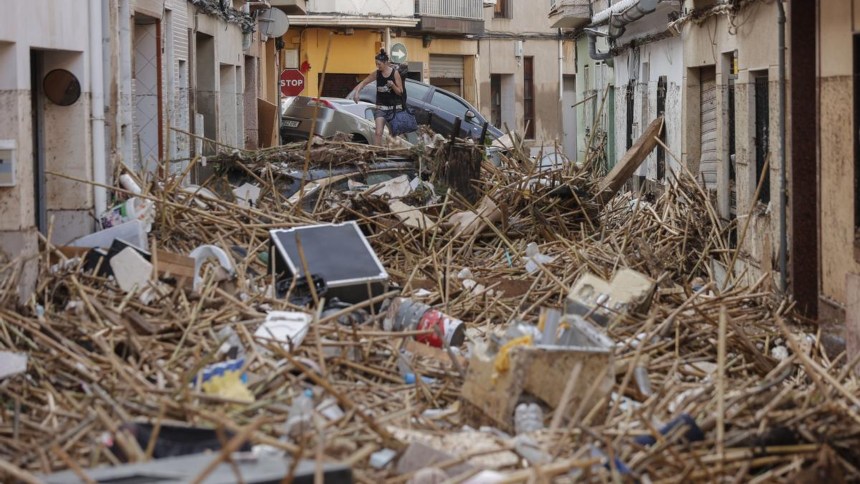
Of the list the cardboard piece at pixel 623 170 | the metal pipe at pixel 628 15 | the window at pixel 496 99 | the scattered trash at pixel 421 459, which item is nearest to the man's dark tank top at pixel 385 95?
the metal pipe at pixel 628 15

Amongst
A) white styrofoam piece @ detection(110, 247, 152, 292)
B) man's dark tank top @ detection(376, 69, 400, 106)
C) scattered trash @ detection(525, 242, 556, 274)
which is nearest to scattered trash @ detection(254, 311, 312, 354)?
white styrofoam piece @ detection(110, 247, 152, 292)

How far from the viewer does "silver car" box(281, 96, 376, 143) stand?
2469cm

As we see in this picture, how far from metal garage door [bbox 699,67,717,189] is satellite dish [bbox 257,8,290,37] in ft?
37.1

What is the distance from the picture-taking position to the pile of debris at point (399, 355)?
21.3 ft

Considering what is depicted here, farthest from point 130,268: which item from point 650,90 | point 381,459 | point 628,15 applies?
point 650,90

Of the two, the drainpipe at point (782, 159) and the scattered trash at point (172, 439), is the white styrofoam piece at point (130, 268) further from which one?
the drainpipe at point (782, 159)

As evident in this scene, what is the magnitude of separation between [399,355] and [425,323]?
1119 millimetres

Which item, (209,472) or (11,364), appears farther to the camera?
(11,364)

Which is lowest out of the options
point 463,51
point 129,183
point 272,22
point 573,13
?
point 129,183

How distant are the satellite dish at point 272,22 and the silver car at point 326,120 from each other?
1557mm

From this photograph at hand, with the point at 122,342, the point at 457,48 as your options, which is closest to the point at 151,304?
the point at 122,342

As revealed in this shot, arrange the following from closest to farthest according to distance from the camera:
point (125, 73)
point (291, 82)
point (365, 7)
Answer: point (125, 73) < point (291, 82) < point (365, 7)

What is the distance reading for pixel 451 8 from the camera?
43.7 m

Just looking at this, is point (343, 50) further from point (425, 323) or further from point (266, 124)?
point (425, 323)
